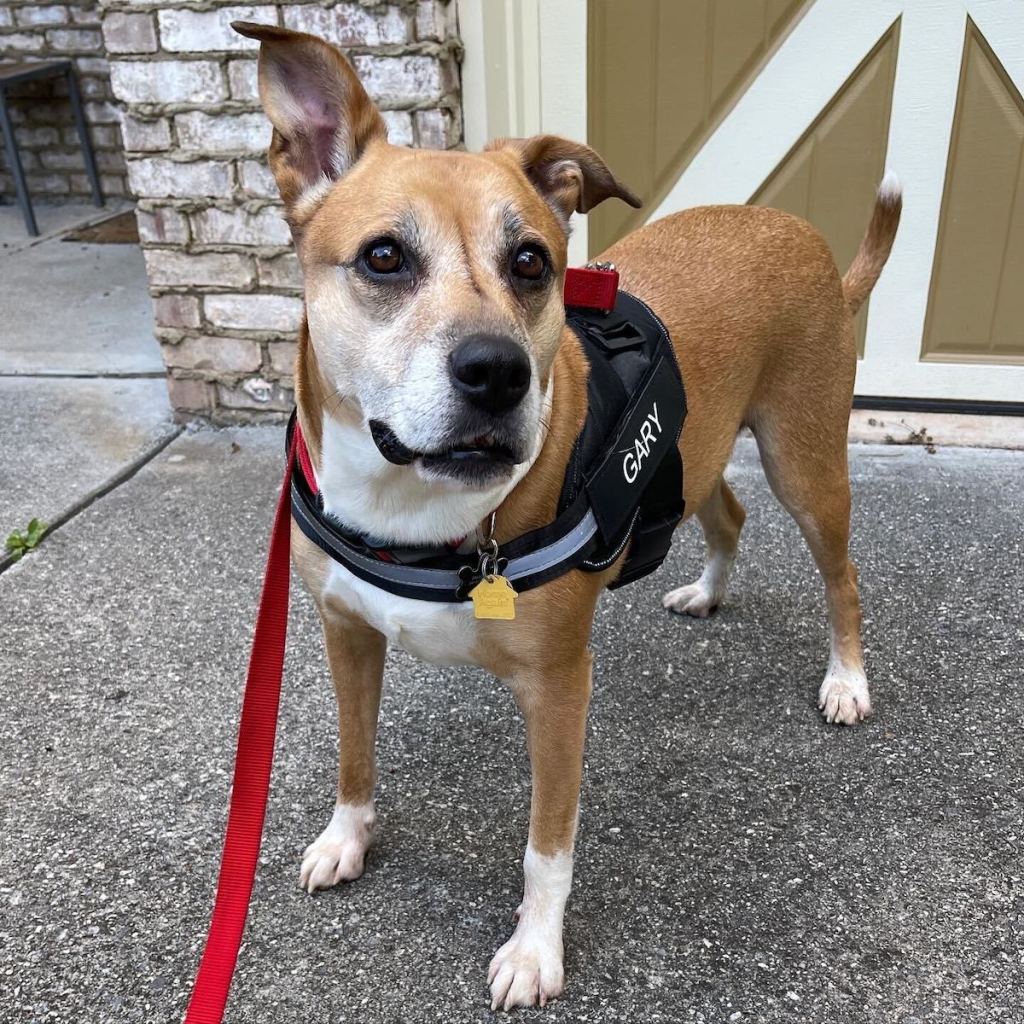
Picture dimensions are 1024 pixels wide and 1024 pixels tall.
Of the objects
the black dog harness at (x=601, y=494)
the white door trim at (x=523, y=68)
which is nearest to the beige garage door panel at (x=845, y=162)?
the white door trim at (x=523, y=68)

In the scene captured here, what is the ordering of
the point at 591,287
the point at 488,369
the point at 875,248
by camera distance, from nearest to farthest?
the point at 488,369 < the point at 591,287 < the point at 875,248

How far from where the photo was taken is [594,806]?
250cm

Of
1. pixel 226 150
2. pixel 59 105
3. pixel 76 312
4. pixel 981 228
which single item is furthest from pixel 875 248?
pixel 59 105

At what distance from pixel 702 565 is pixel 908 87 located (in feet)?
7.10

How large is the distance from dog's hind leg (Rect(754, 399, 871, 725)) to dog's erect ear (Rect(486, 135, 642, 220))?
87 centimetres

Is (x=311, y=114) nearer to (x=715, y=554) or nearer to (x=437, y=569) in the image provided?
(x=437, y=569)

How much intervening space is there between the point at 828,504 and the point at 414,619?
1.41 metres

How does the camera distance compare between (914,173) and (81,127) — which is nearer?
(914,173)

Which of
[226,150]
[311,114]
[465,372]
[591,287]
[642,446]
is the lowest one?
[642,446]

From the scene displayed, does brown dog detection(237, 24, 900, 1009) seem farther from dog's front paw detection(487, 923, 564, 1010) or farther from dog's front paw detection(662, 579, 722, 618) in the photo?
dog's front paw detection(662, 579, 722, 618)

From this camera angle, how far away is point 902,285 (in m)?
4.24

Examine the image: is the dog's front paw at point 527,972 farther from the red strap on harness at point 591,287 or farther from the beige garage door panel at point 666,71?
the beige garage door panel at point 666,71

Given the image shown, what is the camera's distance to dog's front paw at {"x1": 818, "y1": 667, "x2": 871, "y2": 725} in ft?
9.11

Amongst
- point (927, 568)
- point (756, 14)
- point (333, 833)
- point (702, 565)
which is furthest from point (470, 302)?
point (756, 14)
